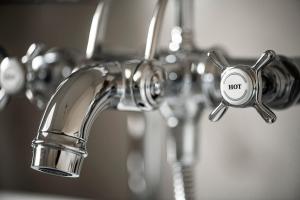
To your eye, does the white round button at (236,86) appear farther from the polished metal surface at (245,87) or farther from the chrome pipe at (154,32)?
the chrome pipe at (154,32)

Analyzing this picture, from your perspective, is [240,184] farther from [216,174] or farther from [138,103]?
[138,103]

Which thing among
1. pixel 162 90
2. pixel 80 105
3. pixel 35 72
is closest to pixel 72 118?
pixel 80 105

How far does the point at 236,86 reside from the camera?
62cm

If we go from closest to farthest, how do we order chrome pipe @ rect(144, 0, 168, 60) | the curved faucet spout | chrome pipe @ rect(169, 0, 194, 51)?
the curved faucet spout < chrome pipe @ rect(144, 0, 168, 60) < chrome pipe @ rect(169, 0, 194, 51)

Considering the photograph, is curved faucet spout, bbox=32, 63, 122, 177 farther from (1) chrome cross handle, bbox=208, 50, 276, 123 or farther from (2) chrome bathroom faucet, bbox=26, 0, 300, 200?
(1) chrome cross handle, bbox=208, 50, 276, 123

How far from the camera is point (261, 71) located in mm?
635

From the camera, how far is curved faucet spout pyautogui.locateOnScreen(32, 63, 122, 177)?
60 cm

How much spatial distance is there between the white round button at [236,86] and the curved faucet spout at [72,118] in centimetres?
14

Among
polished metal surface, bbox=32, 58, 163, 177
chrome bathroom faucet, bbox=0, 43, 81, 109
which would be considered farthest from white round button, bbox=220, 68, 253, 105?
chrome bathroom faucet, bbox=0, 43, 81, 109

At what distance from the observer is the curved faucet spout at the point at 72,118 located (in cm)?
60

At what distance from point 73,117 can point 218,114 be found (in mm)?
156

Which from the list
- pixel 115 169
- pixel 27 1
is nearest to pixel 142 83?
pixel 115 169

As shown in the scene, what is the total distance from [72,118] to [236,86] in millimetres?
175

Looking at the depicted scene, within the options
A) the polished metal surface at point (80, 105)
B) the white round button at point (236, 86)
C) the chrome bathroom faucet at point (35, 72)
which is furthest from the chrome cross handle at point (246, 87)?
the chrome bathroom faucet at point (35, 72)
